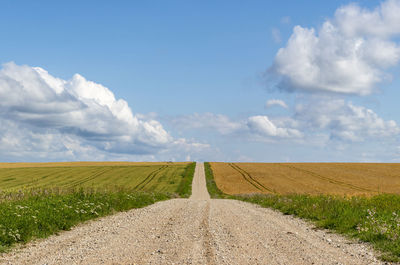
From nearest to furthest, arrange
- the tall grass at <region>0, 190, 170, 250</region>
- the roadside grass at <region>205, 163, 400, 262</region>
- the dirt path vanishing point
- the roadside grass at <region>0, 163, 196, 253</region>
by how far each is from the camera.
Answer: the dirt path vanishing point < the roadside grass at <region>205, 163, 400, 262</region> < the tall grass at <region>0, 190, 170, 250</region> < the roadside grass at <region>0, 163, 196, 253</region>

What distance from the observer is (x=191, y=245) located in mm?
10148

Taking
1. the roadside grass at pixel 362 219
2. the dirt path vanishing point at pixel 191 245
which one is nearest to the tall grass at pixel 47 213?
the dirt path vanishing point at pixel 191 245

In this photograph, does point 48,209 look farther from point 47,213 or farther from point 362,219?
point 362,219

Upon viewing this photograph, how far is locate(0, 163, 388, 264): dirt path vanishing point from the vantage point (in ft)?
29.1

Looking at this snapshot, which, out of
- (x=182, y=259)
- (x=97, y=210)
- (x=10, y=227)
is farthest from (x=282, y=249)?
(x=97, y=210)

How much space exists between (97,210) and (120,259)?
965 cm

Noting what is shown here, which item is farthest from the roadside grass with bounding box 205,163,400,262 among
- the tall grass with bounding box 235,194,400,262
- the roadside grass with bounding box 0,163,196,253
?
the roadside grass with bounding box 0,163,196,253

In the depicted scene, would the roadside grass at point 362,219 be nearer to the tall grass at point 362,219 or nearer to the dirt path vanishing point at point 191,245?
the tall grass at point 362,219

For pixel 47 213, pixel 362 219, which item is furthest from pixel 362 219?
pixel 47 213

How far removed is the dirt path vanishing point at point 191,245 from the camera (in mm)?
8867

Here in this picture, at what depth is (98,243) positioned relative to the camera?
35.3 ft

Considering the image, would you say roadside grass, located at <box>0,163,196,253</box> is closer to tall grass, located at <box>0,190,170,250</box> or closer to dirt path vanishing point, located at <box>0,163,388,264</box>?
tall grass, located at <box>0,190,170,250</box>

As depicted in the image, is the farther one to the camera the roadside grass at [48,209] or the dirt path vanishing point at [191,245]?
the roadside grass at [48,209]

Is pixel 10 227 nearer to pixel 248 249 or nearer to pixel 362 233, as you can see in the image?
pixel 248 249
